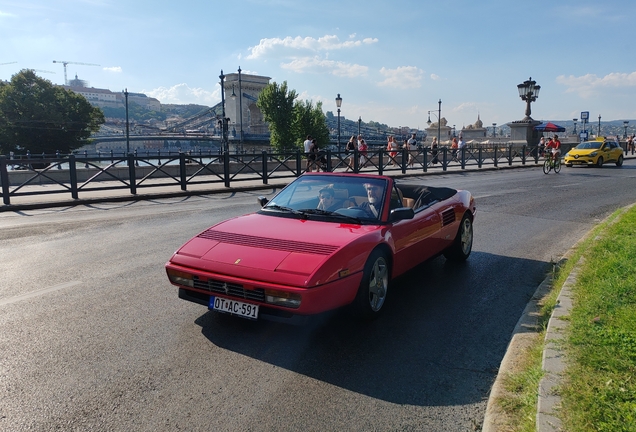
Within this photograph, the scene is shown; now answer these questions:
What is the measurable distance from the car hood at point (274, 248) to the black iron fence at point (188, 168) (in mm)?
11470

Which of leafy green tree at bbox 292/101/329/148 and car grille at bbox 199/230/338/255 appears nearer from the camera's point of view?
car grille at bbox 199/230/338/255

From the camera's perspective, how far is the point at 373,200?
5.61m

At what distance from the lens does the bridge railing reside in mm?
15812

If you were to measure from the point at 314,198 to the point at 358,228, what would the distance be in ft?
3.00

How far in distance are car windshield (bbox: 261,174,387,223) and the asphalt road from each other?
103cm

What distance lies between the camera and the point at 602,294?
5.07 metres

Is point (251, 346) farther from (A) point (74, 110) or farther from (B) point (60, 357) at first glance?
(A) point (74, 110)

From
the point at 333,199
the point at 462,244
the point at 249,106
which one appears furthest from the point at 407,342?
the point at 249,106

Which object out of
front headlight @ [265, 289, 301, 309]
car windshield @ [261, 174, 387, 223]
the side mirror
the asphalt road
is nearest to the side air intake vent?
the asphalt road

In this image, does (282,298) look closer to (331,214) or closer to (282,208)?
(331,214)

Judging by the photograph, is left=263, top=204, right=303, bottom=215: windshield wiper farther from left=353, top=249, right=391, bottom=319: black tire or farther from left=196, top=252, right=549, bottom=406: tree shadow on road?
left=196, top=252, right=549, bottom=406: tree shadow on road

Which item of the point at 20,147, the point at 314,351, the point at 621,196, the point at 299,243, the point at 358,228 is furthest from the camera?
the point at 20,147

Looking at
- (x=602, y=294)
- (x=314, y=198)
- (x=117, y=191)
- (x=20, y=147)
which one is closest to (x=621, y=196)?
(x=602, y=294)

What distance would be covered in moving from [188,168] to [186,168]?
291 centimetres
